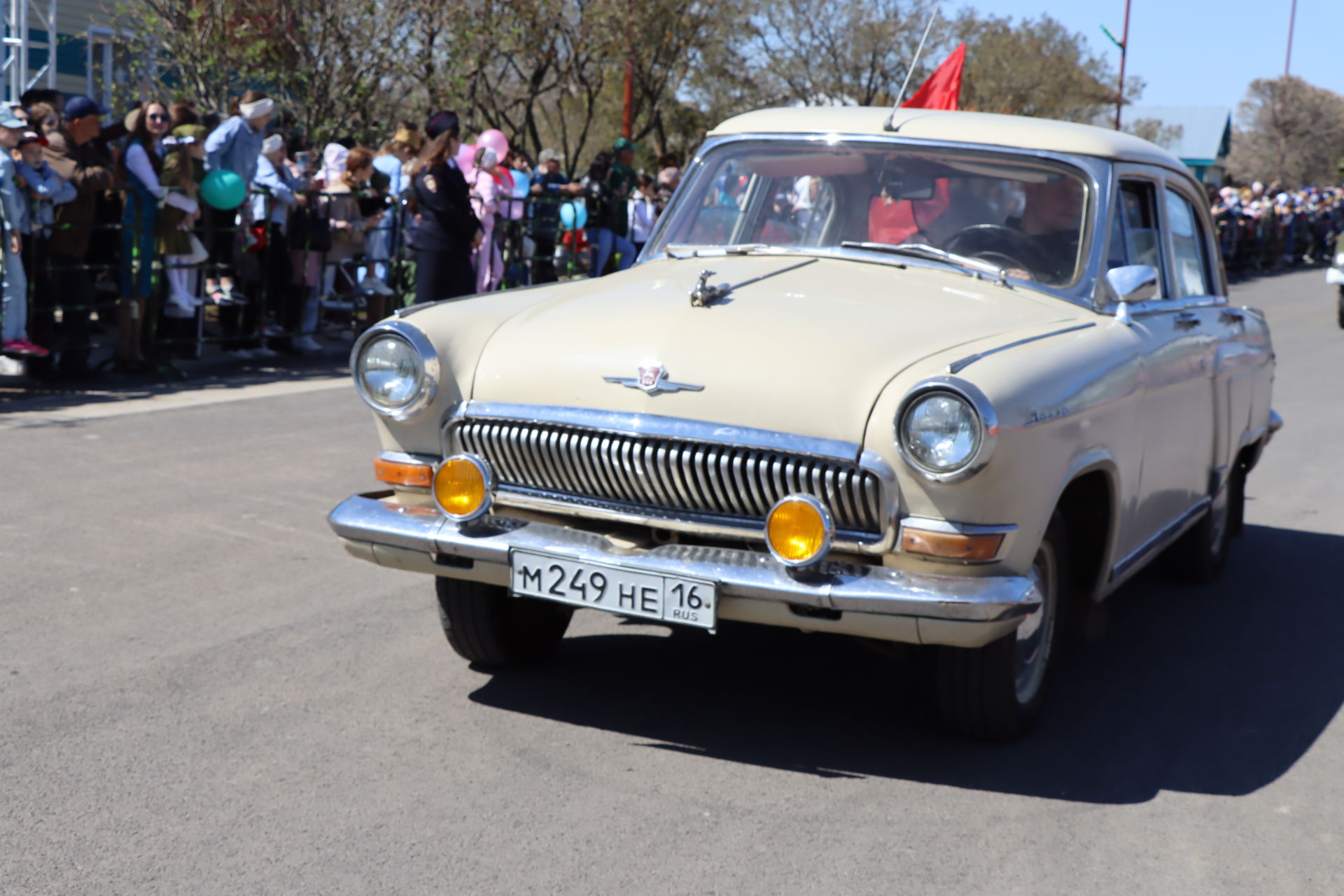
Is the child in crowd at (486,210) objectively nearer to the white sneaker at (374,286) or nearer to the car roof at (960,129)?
the white sneaker at (374,286)

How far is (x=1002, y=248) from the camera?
4.88m

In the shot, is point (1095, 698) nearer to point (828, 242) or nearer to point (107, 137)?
point (828, 242)

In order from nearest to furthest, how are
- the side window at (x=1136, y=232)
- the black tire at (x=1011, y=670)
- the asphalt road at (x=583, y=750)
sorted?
the asphalt road at (x=583, y=750) → the black tire at (x=1011, y=670) → the side window at (x=1136, y=232)

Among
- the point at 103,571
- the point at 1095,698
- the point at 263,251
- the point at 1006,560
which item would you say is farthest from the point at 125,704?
the point at 263,251

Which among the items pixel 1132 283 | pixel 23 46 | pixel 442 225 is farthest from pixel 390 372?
pixel 23 46

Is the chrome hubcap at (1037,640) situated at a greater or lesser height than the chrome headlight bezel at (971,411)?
lesser

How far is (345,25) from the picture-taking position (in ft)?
55.4

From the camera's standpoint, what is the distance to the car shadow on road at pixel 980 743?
165 inches

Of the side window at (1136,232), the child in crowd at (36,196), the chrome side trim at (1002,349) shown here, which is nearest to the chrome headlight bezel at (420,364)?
the chrome side trim at (1002,349)

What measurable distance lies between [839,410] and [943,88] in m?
Answer: 7.08

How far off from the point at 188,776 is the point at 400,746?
0.57 meters

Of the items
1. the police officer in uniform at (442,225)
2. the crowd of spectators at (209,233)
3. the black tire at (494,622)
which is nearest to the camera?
the black tire at (494,622)

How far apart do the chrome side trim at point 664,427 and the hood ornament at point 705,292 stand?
0.53 meters

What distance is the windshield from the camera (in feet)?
16.0
